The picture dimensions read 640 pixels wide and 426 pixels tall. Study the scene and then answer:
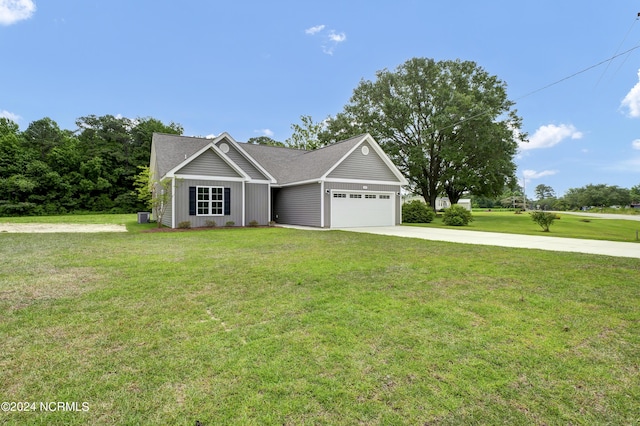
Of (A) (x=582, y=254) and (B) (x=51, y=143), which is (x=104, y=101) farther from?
(A) (x=582, y=254)

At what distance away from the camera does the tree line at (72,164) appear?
29328 millimetres

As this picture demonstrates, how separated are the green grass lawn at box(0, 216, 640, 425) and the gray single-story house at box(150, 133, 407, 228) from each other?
9.98 meters

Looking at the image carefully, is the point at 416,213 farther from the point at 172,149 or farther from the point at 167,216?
the point at 172,149

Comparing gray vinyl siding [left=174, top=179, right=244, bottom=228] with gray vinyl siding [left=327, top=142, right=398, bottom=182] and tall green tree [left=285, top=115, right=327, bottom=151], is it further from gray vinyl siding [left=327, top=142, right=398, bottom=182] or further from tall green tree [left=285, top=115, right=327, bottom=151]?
tall green tree [left=285, top=115, right=327, bottom=151]

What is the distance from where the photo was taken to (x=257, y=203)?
17.7 m

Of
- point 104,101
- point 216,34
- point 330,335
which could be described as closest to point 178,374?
point 330,335

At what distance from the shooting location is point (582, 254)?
7.77 metres

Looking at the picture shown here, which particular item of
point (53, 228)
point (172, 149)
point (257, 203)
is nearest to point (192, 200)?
point (257, 203)

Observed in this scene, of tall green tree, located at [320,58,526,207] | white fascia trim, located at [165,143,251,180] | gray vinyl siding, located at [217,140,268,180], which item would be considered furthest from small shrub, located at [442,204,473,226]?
white fascia trim, located at [165,143,251,180]

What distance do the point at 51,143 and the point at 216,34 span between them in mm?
24808

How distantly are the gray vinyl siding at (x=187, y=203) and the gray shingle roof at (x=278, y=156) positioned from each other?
155 centimetres

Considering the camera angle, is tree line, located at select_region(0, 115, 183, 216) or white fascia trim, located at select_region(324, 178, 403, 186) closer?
white fascia trim, located at select_region(324, 178, 403, 186)

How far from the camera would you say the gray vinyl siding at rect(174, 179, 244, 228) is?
1522 cm

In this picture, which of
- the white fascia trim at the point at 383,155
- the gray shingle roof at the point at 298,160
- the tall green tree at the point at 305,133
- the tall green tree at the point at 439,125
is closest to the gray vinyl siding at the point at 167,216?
the gray shingle roof at the point at 298,160
